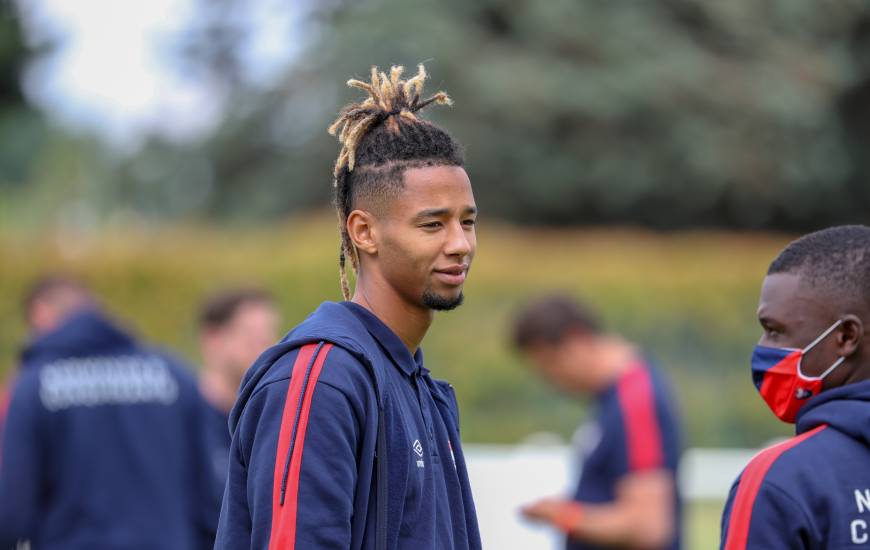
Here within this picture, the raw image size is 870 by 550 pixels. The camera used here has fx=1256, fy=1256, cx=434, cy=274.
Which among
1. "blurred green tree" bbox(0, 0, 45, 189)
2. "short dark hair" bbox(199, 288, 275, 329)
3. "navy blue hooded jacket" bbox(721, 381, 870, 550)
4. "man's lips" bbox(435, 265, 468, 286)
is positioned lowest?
"navy blue hooded jacket" bbox(721, 381, 870, 550)

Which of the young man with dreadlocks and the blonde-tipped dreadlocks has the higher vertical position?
the blonde-tipped dreadlocks

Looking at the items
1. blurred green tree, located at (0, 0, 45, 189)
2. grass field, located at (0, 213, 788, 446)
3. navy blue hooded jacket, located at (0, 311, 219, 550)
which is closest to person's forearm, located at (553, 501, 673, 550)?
navy blue hooded jacket, located at (0, 311, 219, 550)

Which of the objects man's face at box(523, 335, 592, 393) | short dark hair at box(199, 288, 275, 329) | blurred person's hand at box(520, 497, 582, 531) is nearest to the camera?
blurred person's hand at box(520, 497, 582, 531)

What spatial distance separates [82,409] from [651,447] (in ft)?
9.06

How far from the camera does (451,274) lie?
3174mm

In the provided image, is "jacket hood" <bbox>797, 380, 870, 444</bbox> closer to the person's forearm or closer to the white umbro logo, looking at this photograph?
the white umbro logo

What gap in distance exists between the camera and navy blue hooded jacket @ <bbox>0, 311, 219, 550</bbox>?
591 cm

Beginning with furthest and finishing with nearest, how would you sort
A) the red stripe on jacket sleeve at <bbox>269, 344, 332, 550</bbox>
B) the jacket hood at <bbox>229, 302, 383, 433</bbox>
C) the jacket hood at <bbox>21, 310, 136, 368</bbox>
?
the jacket hood at <bbox>21, 310, 136, 368</bbox> → the jacket hood at <bbox>229, 302, 383, 433</bbox> → the red stripe on jacket sleeve at <bbox>269, 344, 332, 550</bbox>

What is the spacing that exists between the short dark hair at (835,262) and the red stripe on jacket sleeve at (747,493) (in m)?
0.41

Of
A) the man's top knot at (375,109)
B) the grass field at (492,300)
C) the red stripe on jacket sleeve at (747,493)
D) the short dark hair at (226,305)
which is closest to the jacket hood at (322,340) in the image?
the man's top knot at (375,109)

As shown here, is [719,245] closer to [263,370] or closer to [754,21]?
[754,21]

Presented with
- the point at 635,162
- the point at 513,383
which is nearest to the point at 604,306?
the point at 513,383

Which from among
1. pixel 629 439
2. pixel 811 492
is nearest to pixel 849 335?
pixel 811 492

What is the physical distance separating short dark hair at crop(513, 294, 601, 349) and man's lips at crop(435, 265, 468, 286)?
337 cm
